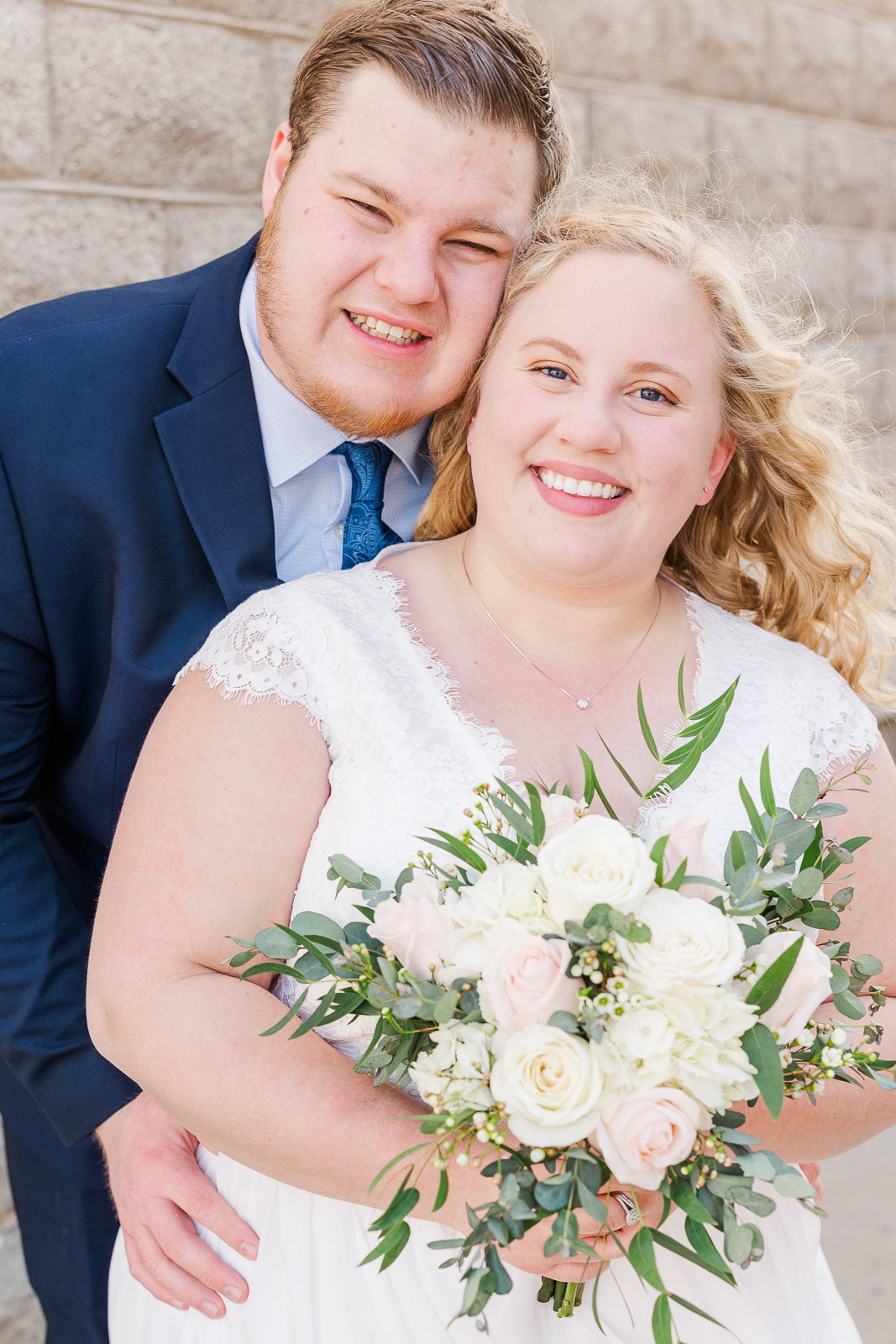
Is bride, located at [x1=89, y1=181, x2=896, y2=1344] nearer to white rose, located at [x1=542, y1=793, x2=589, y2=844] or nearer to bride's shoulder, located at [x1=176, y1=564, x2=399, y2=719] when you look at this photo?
bride's shoulder, located at [x1=176, y1=564, x2=399, y2=719]

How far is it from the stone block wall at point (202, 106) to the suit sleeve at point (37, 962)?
1132 millimetres

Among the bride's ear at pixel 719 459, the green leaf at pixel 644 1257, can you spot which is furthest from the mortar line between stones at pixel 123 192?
the green leaf at pixel 644 1257

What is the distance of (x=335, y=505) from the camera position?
7.30 ft

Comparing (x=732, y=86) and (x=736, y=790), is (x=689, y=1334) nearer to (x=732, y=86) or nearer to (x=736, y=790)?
(x=736, y=790)

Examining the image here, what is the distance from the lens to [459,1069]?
1.27m

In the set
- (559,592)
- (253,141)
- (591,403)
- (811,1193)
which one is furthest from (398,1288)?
(253,141)

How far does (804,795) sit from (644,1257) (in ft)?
1.95

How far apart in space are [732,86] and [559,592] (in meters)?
3.28

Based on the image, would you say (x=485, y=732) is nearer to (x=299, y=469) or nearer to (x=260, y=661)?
(x=260, y=661)

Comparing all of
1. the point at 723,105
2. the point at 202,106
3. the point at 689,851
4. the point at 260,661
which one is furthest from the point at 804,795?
the point at 723,105

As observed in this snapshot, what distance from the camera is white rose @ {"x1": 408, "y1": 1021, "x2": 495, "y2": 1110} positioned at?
1262 mm

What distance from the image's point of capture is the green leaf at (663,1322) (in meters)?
1.23

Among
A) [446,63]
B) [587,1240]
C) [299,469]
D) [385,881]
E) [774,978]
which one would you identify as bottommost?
[587,1240]

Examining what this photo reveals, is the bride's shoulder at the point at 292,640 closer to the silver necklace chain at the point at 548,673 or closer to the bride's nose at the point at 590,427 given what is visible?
the silver necklace chain at the point at 548,673
